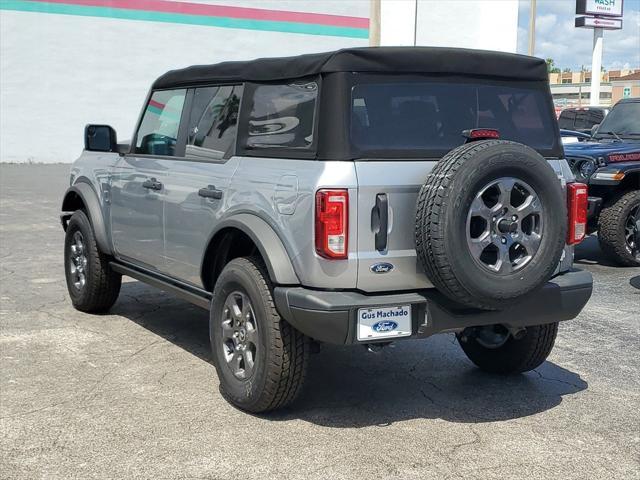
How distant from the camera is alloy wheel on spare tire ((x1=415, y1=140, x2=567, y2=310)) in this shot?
12.9ft

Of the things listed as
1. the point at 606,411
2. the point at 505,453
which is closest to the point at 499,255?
the point at 505,453

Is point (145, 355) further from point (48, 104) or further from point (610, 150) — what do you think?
point (48, 104)

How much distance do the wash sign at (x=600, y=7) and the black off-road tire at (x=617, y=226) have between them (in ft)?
80.0

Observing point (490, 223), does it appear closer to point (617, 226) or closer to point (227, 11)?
point (617, 226)

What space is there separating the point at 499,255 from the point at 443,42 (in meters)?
29.0

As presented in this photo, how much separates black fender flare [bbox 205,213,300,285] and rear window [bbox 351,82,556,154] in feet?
2.11

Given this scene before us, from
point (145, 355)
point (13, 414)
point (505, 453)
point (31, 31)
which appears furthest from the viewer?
point (31, 31)

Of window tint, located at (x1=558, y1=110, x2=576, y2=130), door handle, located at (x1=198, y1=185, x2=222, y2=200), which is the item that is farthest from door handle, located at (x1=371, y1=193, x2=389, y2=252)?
window tint, located at (x1=558, y1=110, x2=576, y2=130)

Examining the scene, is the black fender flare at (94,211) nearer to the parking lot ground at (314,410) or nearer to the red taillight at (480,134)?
the parking lot ground at (314,410)


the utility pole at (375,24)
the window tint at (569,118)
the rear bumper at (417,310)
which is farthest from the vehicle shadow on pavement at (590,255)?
the utility pole at (375,24)

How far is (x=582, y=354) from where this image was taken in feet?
19.2

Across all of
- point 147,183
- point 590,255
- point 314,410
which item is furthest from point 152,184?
point 590,255

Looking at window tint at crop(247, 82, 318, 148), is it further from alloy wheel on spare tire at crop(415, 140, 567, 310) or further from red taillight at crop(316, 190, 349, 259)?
alloy wheel on spare tire at crop(415, 140, 567, 310)

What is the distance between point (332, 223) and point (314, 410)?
1193 mm
